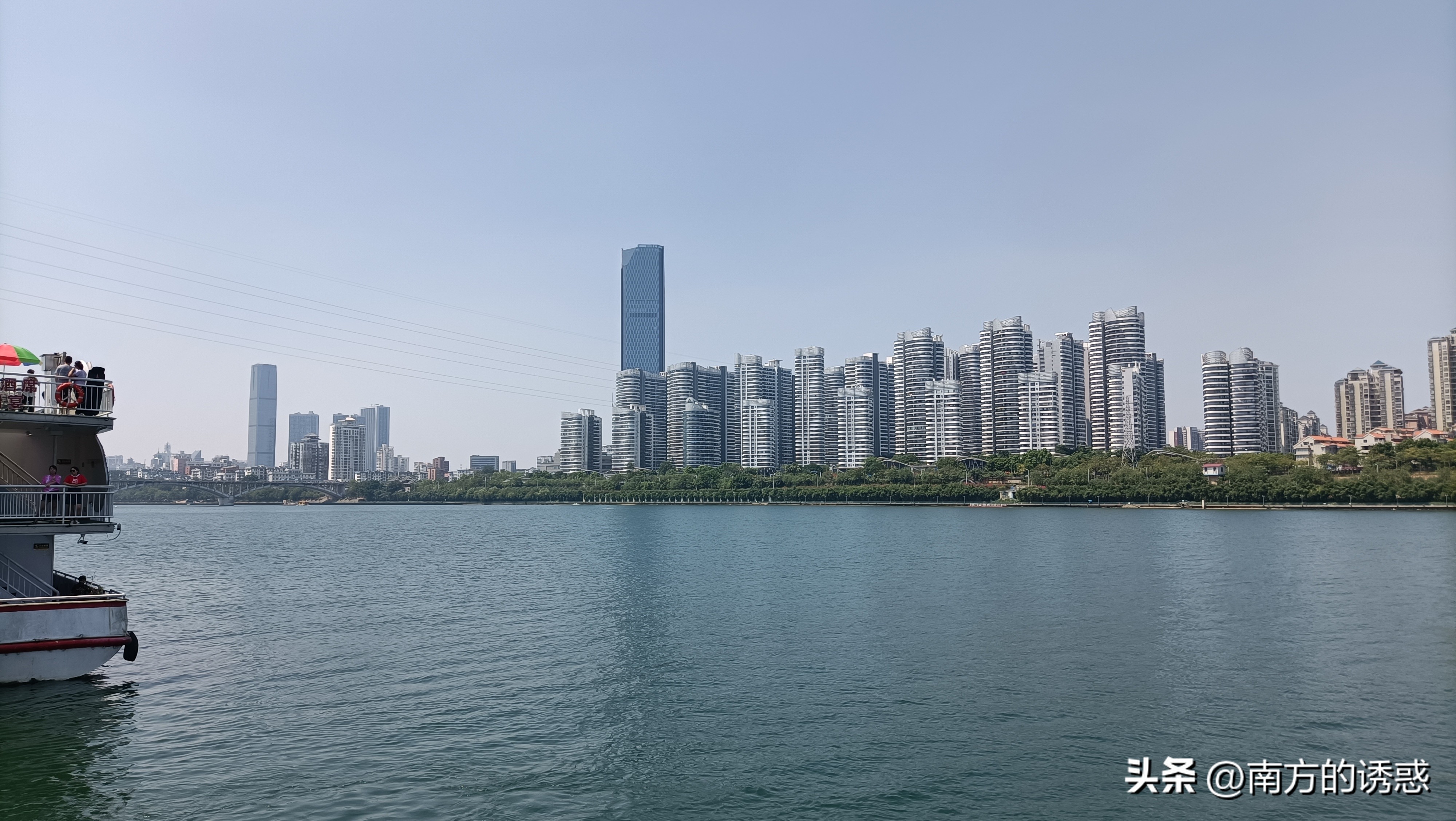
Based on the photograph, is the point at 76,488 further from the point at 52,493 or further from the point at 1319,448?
the point at 1319,448

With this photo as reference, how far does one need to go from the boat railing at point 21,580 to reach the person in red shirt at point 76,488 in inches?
93.0

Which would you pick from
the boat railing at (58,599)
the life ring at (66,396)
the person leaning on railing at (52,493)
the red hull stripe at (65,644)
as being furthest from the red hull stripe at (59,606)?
the life ring at (66,396)

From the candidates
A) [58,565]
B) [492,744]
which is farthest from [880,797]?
[58,565]

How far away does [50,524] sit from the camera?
2533cm

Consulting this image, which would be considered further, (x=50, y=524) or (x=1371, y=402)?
(x=1371, y=402)

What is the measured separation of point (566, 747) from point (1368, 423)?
210m

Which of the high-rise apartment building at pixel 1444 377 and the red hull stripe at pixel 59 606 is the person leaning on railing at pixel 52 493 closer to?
the red hull stripe at pixel 59 606

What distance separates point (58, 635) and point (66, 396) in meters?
7.61

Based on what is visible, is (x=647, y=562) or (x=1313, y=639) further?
(x=647, y=562)

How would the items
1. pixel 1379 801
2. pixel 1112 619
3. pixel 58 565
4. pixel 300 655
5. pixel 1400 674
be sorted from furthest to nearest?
pixel 58 565 → pixel 1112 619 → pixel 300 655 → pixel 1400 674 → pixel 1379 801

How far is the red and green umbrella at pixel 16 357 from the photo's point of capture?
25906mm

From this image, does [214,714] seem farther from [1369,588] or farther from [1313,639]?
[1369,588]

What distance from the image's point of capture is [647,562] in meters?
73.8

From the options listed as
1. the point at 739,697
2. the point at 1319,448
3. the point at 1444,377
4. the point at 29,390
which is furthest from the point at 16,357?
the point at 1319,448
